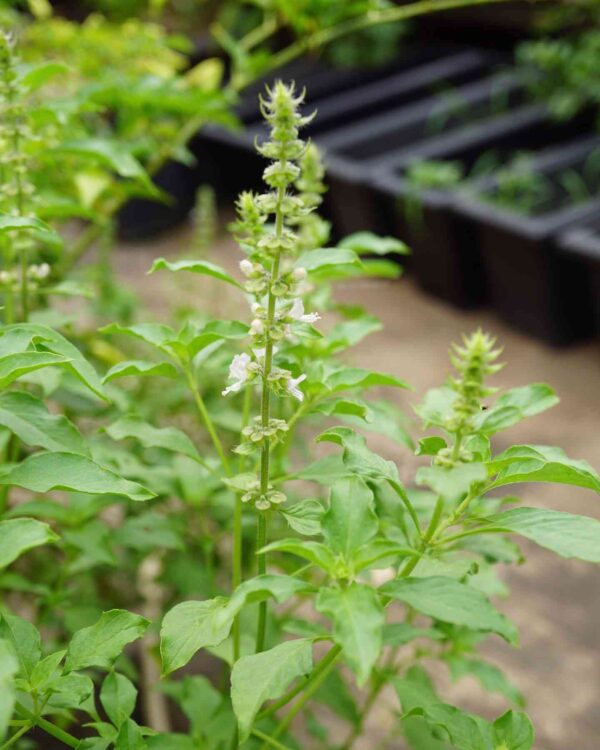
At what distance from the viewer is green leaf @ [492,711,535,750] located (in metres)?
0.87

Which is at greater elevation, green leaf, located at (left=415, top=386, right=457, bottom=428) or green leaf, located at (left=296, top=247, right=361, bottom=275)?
green leaf, located at (left=296, top=247, right=361, bottom=275)

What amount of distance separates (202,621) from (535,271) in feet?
8.55

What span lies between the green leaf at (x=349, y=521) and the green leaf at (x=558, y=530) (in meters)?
0.11

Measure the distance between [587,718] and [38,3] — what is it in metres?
2.06

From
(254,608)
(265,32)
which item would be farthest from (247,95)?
(254,608)

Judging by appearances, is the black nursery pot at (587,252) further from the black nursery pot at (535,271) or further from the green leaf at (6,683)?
the green leaf at (6,683)

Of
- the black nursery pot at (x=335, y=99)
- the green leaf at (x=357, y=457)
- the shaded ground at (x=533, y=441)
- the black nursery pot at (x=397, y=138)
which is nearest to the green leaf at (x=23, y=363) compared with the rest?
the green leaf at (x=357, y=457)

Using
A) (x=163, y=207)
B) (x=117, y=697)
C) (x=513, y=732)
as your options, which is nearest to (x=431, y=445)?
(x=513, y=732)

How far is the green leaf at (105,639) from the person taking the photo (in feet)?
2.64

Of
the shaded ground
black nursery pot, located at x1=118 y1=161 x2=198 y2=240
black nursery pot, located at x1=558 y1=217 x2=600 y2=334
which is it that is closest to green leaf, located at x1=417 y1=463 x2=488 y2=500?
the shaded ground

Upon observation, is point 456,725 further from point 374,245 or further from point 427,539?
point 374,245

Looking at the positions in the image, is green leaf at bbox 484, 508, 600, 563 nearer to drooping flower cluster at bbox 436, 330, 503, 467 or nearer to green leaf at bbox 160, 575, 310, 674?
drooping flower cluster at bbox 436, 330, 503, 467

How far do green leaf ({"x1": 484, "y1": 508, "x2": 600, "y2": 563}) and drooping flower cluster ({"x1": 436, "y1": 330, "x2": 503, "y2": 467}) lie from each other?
0.06 meters

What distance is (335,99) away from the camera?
4.71 metres
